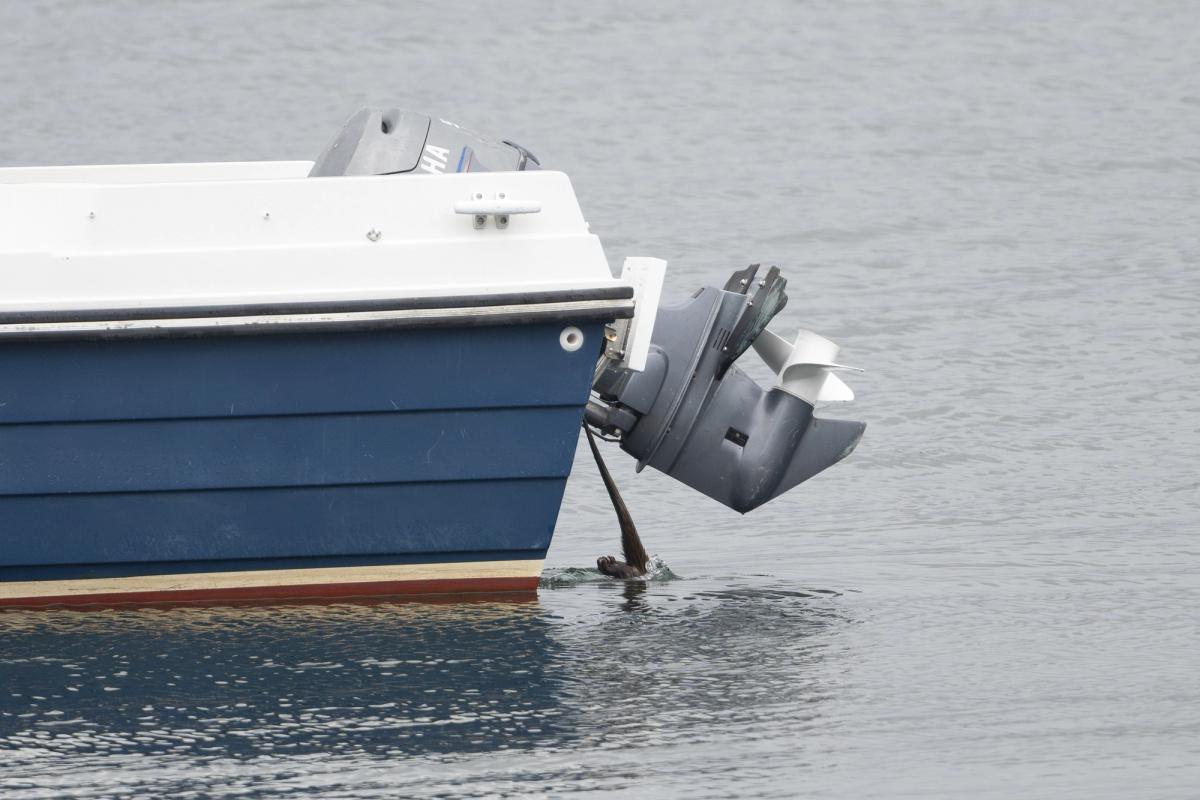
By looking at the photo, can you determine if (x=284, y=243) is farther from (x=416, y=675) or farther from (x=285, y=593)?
(x=416, y=675)

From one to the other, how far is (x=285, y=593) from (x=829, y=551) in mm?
1814

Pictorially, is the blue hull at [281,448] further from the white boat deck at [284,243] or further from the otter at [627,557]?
the otter at [627,557]

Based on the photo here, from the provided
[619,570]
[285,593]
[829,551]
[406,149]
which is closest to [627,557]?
[619,570]

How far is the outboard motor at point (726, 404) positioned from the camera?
5590mm

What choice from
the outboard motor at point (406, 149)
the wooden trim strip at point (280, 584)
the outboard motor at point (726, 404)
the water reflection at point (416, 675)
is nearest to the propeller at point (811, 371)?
the outboard motor at point (726, 404)

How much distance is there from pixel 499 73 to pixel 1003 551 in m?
12.2

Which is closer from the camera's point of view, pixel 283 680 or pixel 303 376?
pixel 283 680

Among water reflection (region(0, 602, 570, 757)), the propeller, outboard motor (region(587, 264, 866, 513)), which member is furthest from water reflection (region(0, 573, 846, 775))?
the propeller

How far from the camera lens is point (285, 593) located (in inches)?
218

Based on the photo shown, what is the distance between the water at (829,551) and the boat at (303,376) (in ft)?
0.64

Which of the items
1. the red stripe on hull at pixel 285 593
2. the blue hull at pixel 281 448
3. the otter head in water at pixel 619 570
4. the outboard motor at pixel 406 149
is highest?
the outboard motor at pixel 406 149

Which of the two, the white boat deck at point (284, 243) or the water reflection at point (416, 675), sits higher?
the white boat deck at point (284, 243)

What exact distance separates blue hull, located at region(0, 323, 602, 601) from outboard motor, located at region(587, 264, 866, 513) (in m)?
0.32

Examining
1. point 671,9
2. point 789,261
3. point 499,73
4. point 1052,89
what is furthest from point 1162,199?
point 671,9
